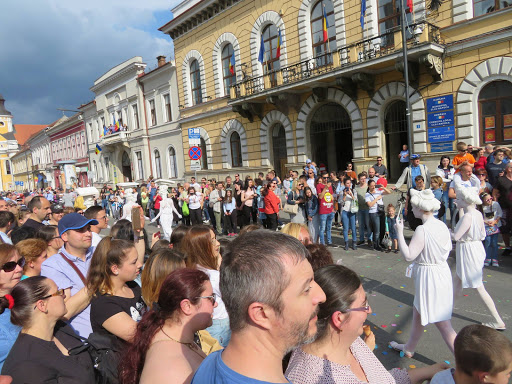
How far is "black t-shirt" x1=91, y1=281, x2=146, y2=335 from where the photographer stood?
2.44 metres

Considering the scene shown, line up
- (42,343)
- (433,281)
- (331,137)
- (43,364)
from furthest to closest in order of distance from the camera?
(331,137) → (433,281) → (42,343) → (43,364)

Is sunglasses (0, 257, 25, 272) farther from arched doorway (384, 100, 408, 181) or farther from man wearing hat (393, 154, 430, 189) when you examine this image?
arched doorway (384, 100, 408, 181)

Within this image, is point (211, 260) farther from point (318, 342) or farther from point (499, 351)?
point (499, 351)

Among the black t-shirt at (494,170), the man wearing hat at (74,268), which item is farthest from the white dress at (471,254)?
the man wearing hat at (74,268)

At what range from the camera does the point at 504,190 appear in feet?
23.0

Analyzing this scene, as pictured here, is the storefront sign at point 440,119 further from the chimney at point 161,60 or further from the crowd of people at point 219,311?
the chimney at point 161,60

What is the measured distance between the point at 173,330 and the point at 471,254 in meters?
4.10

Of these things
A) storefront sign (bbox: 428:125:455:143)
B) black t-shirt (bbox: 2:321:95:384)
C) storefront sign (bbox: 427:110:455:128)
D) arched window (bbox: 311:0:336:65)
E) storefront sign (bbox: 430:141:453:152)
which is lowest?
black t-shirt (bbox: 2:321:95:384)

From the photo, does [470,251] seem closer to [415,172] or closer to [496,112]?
[415,172]

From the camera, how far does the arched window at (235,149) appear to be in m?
22.0

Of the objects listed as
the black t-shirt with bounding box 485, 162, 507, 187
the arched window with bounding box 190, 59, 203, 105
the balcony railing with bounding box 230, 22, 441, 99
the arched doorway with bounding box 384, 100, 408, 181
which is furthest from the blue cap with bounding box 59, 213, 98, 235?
the arched window with bounding box 190, 59, 203, 105

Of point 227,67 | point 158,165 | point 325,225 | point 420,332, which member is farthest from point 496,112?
point 158,165

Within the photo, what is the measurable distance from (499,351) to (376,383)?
0.65m

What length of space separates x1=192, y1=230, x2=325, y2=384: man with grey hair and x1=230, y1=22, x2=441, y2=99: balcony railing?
1344cm
